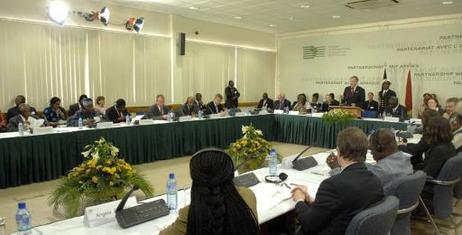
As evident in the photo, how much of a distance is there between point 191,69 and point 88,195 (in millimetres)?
7298

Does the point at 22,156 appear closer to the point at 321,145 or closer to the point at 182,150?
the point at 182,150

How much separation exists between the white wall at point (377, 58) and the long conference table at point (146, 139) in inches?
135

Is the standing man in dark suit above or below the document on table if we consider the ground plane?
above

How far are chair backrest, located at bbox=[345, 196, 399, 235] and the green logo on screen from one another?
9.79m

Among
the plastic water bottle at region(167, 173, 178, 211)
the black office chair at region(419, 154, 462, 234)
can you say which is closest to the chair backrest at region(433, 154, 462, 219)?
the black office chair at region(419, 154, 462, 234)

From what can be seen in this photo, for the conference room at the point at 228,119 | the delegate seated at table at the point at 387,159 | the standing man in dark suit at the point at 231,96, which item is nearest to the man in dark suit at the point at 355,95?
the conference room at the point at 228,119

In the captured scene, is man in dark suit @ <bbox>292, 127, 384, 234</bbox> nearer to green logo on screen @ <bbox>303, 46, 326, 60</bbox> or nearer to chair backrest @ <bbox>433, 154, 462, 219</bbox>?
chair backrest @ <bbox>433, 154, 462, 219</bbox>

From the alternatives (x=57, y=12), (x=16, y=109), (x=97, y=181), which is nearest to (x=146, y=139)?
(x=16, y=109)

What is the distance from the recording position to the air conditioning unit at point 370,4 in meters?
7.00

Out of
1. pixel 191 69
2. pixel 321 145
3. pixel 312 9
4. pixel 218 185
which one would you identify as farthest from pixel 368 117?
pixel 218 185

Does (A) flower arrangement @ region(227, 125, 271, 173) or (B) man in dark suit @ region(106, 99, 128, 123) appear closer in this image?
(A) flower arrangement @ region(227, 125, 271, 173)

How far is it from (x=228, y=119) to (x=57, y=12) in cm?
358

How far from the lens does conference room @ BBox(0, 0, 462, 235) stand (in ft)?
5.94

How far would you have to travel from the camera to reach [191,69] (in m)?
9.65
